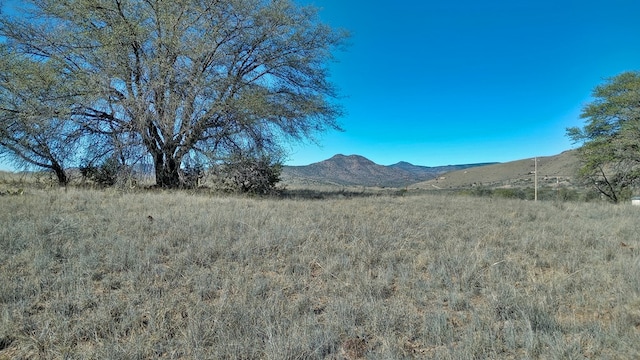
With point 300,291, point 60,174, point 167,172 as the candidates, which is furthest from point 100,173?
point 300,291

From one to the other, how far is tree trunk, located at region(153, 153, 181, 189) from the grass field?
627cm

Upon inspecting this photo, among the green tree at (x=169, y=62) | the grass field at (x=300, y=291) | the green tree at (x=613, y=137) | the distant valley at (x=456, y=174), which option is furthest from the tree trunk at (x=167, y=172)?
the green tree at (x=613, y=137)

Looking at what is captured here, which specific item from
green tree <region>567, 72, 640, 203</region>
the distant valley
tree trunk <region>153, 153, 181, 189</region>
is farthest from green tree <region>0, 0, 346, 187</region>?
green tree <region>567, 72, 640, 203</region>

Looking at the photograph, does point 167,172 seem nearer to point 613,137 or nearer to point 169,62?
point 169,62

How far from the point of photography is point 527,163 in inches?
3359

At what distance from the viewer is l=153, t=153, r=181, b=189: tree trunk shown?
12586 mm

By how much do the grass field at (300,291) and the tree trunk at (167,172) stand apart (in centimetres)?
627

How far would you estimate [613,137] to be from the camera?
20.3 metres

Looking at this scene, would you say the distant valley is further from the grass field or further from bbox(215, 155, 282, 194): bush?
the grass field

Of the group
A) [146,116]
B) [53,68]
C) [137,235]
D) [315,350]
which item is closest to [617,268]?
[315,350]

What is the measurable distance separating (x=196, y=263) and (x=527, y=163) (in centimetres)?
9823

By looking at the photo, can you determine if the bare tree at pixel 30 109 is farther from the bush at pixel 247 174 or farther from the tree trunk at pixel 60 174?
the bush at pixel 247 174

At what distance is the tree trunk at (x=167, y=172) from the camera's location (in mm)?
12586

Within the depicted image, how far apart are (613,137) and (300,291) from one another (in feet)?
82.1
